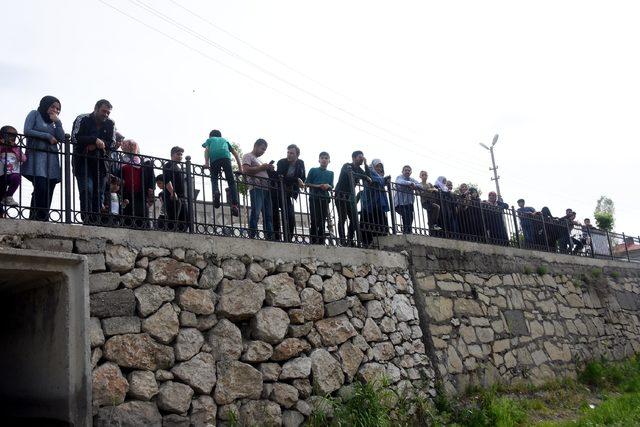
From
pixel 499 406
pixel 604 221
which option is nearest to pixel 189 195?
pixel 499 406

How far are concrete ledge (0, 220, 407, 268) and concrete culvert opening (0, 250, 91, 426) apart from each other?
1.00ft

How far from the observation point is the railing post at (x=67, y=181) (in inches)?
220

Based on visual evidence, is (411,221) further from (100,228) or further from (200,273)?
(100,228)

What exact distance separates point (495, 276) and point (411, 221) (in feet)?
6.64

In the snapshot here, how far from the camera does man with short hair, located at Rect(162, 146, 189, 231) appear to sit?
21.2 ft

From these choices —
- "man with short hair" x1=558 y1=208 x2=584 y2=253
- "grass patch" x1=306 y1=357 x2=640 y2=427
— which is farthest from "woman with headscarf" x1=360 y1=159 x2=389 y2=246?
"man with short hair" x1=558 y1=208 x2=584 y2=253

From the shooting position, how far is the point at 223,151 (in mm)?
7406

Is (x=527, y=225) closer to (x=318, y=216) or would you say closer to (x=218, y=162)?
(x=318, y=216)

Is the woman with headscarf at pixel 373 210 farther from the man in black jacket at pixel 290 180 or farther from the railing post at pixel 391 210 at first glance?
the man in black jacket at pixel 290 180

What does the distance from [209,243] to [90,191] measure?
4.15 ft

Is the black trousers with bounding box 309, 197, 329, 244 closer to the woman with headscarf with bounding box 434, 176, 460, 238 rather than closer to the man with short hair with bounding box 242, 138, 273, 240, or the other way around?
the man with short hair with bounding box 242, 138, 273, 240

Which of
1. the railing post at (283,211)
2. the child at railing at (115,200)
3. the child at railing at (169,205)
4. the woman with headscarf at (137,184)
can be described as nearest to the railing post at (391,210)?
the railing post at (283,211)

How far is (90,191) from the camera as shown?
19.5 feet

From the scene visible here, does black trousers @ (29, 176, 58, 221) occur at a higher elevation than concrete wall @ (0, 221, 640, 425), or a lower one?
higher
